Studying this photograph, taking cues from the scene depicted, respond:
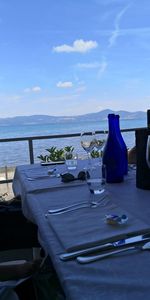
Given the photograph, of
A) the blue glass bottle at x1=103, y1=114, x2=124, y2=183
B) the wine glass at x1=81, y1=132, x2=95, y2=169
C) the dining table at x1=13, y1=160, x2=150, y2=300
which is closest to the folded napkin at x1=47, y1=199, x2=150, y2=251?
the dining table at x1=13, y1=160, x2=150, y2=300

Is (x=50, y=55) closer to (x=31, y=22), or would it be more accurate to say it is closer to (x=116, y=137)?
(x=31, y=22)

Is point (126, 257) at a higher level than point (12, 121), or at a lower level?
lower

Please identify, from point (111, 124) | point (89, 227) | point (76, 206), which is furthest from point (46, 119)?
point (89, 227)

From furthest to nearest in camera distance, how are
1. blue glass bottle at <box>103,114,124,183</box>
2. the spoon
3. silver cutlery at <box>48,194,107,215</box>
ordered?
blue glass bottle at <box>103,114,124,183</box>, silver cutlery at <box>48,194,107,215</box>, the spoon

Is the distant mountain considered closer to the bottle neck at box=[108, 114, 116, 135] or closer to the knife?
the bottle neck at box=[108, 114, 116, 135]

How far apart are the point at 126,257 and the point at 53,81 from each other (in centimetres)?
3592

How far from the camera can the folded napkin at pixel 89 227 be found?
3.00 ft

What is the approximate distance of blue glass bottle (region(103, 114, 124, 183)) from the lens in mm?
1675

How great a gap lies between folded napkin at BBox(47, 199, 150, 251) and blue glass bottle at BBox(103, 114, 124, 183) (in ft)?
1.51

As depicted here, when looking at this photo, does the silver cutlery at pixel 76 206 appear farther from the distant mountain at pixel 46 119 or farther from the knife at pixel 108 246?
the distant mountain at pixel 46 119

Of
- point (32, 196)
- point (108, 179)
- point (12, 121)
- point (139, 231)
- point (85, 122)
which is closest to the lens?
point (139, 231)

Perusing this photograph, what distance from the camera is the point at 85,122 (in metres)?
40.3

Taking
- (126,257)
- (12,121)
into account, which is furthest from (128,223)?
(12,121)

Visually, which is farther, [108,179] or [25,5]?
[25,5]
